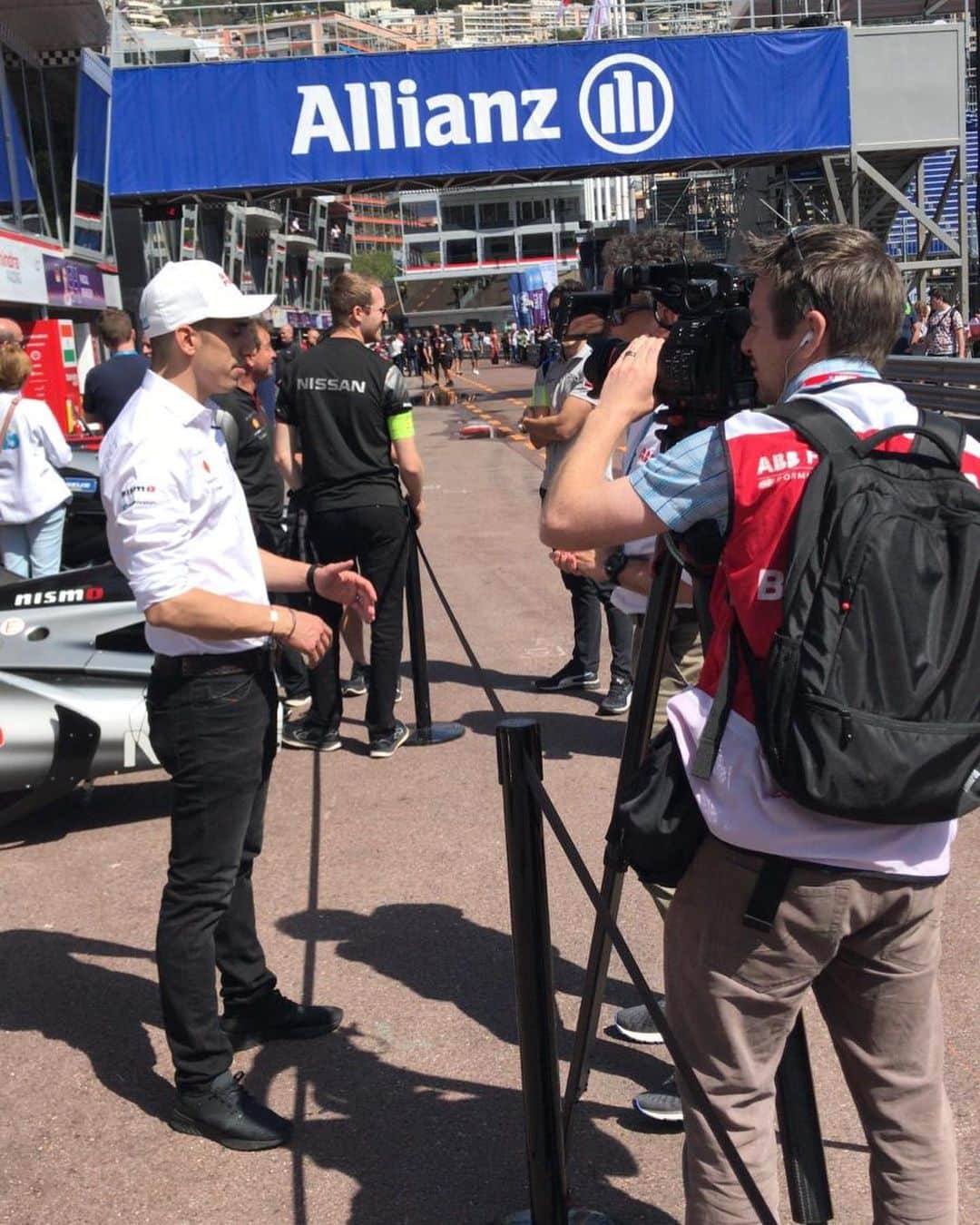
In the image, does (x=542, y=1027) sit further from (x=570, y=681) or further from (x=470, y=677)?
(x=470, y=677)

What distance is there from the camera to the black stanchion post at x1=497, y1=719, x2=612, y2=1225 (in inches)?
97.7

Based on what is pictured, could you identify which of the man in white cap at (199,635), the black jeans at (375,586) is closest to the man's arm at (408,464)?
the black jeans at (375,586)

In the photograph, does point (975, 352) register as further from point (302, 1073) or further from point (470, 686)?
point (302, 1073)

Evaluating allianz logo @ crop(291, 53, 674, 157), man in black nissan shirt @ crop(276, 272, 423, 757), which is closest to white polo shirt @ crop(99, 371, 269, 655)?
man in black nissan shirt @ crop(276, 272, 423, 757)

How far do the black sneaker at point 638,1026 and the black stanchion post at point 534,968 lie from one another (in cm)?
Answer: 126

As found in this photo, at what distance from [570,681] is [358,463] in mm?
A: 1912

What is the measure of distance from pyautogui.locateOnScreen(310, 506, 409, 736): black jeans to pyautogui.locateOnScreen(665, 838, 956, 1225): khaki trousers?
443cm

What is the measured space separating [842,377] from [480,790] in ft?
13.5

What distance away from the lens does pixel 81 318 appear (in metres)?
25.2

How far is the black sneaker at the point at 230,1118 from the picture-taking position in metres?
3.37

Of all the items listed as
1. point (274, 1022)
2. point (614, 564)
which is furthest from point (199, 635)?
point (274, 1022)

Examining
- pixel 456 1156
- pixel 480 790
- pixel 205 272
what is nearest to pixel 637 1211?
pixel 456 1156

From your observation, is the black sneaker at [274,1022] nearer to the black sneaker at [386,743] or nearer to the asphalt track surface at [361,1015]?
the asphalt track surface at [361,1015]

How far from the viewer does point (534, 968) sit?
2.53 metres
